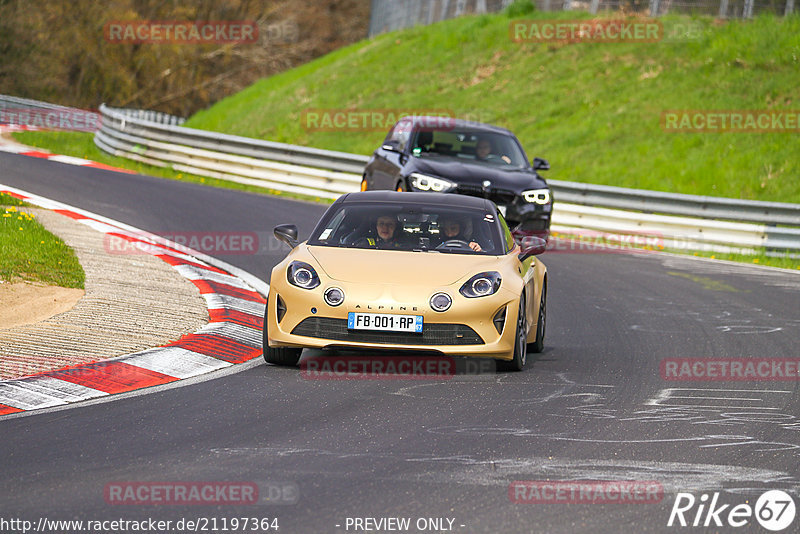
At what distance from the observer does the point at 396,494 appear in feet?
17.7

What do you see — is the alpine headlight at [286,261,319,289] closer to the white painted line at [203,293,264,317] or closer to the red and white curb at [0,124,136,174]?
the white painted line at [203,293,264,317]

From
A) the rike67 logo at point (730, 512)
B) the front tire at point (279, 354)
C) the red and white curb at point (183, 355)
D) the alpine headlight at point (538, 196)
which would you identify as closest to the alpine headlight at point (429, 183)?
the alpine headlight at point (538, 196)

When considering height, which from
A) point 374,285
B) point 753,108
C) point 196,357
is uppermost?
point 753,108

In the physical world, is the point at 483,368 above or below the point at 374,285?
below

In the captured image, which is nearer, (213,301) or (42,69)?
(213,301)

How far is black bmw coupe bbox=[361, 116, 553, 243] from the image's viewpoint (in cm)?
1573

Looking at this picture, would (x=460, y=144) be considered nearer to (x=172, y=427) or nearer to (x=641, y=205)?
(x=641, y=205)

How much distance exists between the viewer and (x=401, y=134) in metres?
17.3

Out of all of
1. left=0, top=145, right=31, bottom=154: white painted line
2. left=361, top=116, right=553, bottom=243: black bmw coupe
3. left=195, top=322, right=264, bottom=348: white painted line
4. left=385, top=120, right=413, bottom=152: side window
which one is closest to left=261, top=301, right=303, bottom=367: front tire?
left=195, top=322, right=264, bottom=348: white painted line

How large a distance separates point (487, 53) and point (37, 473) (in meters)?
32.3

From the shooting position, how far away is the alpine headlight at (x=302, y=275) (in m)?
8.59

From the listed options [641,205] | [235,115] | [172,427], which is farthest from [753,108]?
[172,427]

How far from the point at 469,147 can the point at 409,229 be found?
24.6 ft

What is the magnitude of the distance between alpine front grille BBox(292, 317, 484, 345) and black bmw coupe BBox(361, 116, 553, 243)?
A: 699 cm
